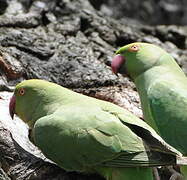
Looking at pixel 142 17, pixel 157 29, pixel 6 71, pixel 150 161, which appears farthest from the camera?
pixel 142 17

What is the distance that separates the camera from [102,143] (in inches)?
157

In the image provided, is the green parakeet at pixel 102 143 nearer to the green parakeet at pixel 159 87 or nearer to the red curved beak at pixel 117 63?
the green parakeet at pixel 159 87

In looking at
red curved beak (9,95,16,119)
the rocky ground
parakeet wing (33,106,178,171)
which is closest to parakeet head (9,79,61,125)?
red curved beak (9,95,16,119)

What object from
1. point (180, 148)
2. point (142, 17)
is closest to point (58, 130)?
point (180, 148)

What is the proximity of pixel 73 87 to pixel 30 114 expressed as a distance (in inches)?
32.1

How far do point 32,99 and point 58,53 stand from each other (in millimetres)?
1118

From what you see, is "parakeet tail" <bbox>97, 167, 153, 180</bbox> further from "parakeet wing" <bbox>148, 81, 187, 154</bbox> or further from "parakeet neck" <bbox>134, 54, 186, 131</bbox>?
"parakeet neck" <bbox>134, 54, 186, 131</bbox>

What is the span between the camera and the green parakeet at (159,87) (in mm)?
4660

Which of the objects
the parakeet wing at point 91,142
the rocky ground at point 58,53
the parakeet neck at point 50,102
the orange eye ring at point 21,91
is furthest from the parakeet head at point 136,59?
the parakeet wing at point 91,142

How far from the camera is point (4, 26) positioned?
5789mm

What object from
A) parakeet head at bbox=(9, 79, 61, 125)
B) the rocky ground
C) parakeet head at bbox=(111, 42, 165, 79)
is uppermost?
parakeet head at bbox=(111, 42, 165, 79)

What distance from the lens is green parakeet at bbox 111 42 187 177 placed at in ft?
15.3

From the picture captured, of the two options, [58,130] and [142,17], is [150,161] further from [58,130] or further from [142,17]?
[142,17]

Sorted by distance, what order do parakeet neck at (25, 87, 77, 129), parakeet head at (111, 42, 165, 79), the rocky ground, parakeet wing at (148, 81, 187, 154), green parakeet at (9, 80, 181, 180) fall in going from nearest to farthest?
green parakeet at (9, 80, 181, 180), the rocky ground, parakeet neck at (25, 87, 77, 129), parakeet wing at (148, 81, 187, 154), parakeet head at (111, 42, 165, 79)
